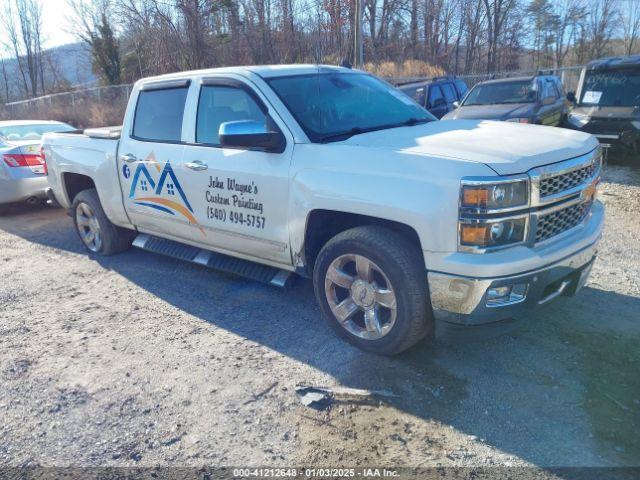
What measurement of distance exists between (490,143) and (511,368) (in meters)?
1.45

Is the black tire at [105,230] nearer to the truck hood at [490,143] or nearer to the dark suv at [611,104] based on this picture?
the truck hood at [490,143]

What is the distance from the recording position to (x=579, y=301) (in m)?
4.32

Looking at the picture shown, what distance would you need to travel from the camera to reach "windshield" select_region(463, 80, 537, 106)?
11.2 m

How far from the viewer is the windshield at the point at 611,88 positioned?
10102 mm

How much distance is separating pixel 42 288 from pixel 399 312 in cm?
383

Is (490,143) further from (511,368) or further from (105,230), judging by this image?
(105,230)

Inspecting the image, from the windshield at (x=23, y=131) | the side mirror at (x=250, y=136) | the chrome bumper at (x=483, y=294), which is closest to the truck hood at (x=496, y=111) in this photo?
the side mirror at (x=250, y=136)

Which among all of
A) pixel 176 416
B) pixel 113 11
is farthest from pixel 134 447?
pixel 113 11

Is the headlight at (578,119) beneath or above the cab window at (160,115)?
beneath

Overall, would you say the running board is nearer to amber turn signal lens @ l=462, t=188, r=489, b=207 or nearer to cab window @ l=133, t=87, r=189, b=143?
cab window @ l=133, t=87, r=189, b=143

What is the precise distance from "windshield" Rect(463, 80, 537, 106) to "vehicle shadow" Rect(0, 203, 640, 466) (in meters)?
7.78

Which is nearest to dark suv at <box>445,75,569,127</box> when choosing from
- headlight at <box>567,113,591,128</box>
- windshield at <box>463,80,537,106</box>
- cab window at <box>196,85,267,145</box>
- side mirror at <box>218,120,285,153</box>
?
windshield at <box>463,80,537,106</box>

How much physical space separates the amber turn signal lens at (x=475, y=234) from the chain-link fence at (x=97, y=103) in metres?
18.8

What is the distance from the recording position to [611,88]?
10398 mm
